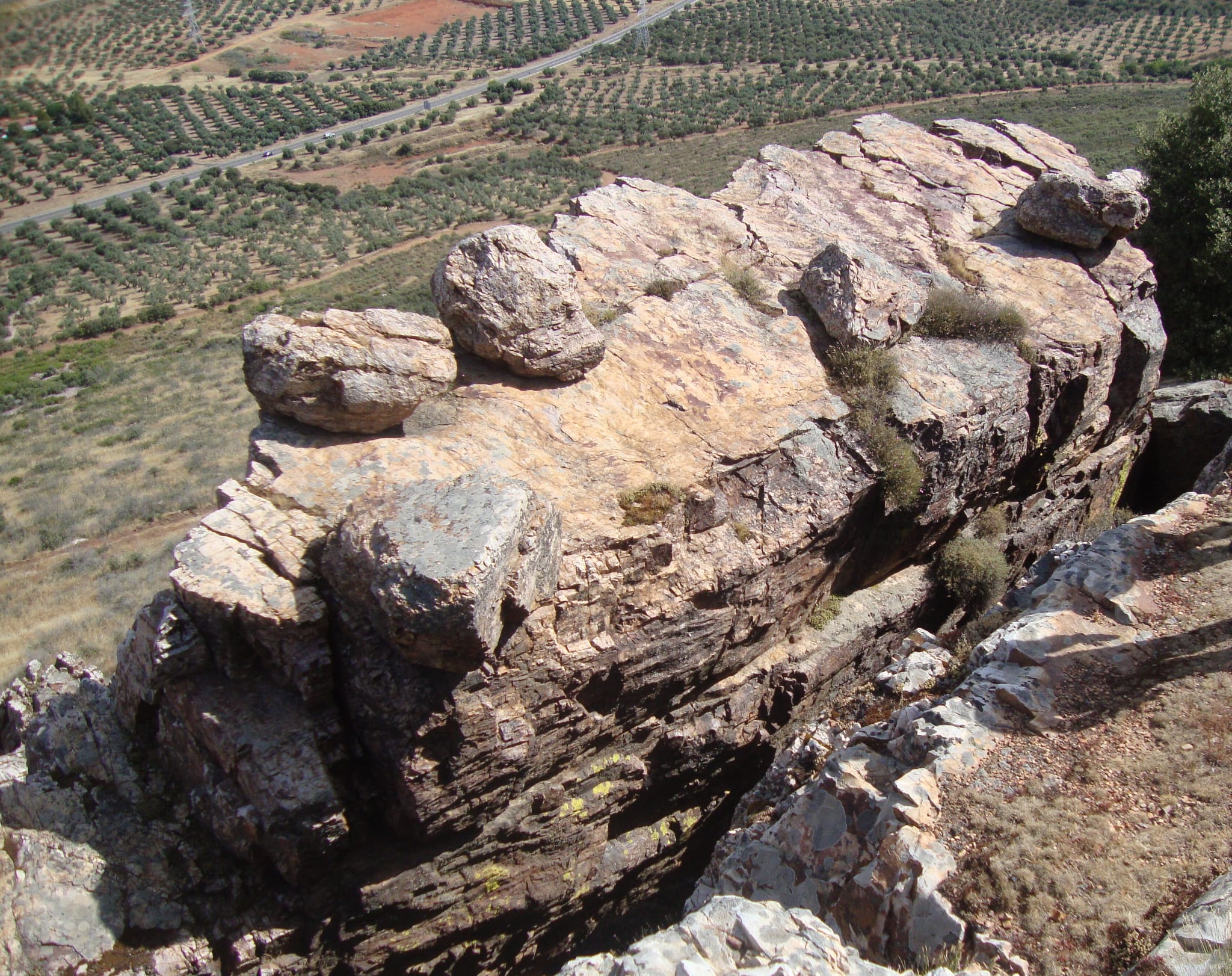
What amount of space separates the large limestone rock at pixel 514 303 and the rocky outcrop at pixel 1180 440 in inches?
420

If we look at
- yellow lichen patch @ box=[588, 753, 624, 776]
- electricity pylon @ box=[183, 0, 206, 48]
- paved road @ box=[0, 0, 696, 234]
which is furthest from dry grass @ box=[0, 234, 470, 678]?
electricity pylon @ box=[183, 0, 206, 48]

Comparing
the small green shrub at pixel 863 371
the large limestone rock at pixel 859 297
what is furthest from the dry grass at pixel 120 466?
the large limestone rock at pixel 859 297

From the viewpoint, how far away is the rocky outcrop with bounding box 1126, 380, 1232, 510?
1403cm

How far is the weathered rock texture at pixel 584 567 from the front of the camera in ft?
24.2

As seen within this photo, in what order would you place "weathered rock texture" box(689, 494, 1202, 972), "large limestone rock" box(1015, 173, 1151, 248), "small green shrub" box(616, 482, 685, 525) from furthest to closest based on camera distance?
"large limestone rock" box(1015, 173, 1151, 248)
"small green shrub" box(616, 482, 685, 525)
"weathered rock texture" box(689, 494, 1202, 972)

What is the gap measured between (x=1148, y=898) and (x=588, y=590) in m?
5.18

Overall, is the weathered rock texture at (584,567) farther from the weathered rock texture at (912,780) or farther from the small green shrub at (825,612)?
the weathered rock texture at (912,780)

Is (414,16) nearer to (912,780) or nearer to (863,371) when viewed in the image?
(863,371)

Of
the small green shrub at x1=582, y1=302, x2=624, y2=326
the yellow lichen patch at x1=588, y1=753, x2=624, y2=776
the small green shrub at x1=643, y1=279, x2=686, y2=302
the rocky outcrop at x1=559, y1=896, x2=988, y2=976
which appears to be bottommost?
the yellow lichen patch at x1=588, y1=753, x2=624, y2=776

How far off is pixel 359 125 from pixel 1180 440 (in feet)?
186

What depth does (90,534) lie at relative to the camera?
59.2 ft

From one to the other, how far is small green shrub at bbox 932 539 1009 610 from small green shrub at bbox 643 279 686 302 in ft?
17.1

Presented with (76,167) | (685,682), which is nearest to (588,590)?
(685,682)

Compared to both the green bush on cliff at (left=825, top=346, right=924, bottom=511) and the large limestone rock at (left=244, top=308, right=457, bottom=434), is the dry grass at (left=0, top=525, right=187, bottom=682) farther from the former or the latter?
the green bush on cliff at (left=825, top=346, right=924, bottom=511)
